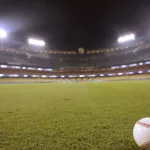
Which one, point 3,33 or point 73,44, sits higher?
point 3,33

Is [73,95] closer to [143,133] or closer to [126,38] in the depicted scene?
[143,133]

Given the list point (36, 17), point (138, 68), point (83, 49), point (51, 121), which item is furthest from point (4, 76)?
point (51, 121)

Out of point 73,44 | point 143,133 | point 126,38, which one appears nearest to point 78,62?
point 73,44

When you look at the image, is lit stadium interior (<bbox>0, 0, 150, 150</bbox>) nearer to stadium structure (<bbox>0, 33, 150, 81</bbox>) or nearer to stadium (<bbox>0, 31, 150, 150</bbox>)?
stadium structure (<bbox>0, 33, 150, 81</bbox>)

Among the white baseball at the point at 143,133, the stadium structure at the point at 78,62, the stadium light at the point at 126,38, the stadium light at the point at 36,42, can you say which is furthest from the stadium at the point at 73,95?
the stadium light at the point at 126,38

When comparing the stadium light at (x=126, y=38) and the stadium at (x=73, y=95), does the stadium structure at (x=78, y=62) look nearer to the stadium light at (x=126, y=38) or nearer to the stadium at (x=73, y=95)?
the stadium at (x=73, y=95)

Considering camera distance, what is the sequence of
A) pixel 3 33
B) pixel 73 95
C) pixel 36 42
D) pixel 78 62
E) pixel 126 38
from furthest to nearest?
pixel 78 62 < pixel 36 42 < pixel 126 38 < pixel 3 33 < pixel 73 95

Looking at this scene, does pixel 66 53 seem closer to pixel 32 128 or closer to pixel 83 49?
pixel 83 49

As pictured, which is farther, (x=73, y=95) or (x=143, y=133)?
(x=73, y=95)

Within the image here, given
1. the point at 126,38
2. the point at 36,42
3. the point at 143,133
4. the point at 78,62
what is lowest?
the point at 143,133
